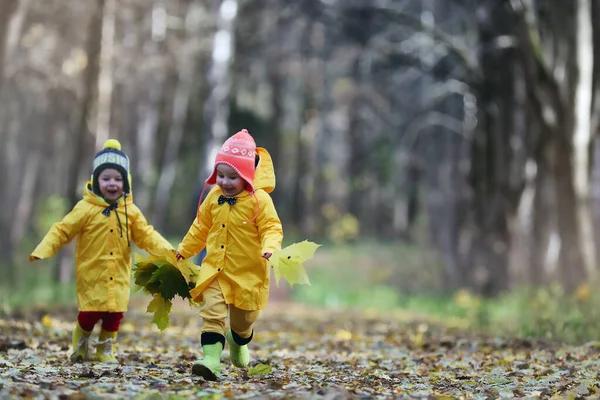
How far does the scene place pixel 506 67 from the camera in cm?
2022

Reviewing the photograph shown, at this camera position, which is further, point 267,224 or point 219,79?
point 219,79

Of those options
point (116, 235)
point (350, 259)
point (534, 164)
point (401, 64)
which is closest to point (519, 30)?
point (534, 164)

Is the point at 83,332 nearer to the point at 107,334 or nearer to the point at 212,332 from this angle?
the point at 107,334

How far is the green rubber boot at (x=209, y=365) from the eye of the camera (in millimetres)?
6883

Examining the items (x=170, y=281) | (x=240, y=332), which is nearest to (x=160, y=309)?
(x=170, y=281)

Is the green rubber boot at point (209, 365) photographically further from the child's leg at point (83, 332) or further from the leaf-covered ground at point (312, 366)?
the child's leg at point (83, 332)

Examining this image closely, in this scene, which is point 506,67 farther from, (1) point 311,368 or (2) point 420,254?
(1) point 311,368

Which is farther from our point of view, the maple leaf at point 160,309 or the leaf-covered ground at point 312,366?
the maple leaf at point 160,309

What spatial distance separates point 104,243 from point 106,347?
3.21ft

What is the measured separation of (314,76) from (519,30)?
693 inches

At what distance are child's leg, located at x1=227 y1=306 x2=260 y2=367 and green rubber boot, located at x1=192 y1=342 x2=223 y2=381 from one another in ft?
1.69

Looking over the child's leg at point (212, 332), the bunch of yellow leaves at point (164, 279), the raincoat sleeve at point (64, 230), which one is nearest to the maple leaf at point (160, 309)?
the bunch of yellow leaves at point (164, 279)

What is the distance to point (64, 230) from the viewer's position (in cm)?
816

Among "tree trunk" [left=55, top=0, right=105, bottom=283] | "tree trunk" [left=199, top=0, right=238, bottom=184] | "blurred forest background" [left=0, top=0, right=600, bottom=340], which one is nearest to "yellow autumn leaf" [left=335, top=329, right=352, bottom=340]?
"blurred forest background" [left=0, top=0, right=600, bottom=340]
